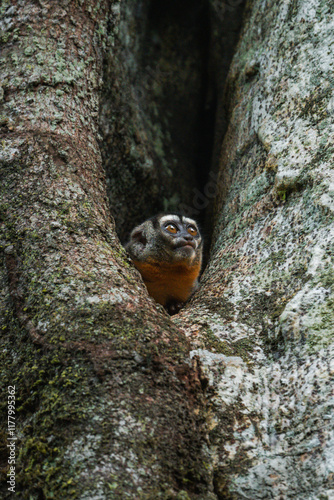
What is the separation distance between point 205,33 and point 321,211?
4.82 m

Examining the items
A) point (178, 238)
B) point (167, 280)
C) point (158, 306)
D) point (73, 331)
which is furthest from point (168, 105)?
point (73, 331)

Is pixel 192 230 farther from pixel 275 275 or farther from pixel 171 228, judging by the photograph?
pixel 275 275

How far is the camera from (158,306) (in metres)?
3.52

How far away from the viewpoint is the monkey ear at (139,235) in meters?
6.40

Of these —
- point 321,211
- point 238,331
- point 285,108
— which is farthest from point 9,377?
point 285,108

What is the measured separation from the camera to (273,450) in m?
2.93

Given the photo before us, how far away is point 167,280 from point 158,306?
9.09 ft

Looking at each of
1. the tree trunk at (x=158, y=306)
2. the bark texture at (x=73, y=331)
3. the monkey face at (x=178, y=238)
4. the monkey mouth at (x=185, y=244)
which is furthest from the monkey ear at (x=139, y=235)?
the bark texture at (x=73, y=331)

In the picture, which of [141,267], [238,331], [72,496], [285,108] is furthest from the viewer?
[141,267]

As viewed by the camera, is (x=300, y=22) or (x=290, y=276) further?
(x=300, y=22)

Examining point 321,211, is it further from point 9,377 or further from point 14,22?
point 14,22

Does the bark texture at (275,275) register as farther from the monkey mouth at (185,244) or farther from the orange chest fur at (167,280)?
the orange chest fur at (167,280)

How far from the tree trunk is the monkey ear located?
41.2 inches

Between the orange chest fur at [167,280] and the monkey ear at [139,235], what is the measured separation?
0.27m
